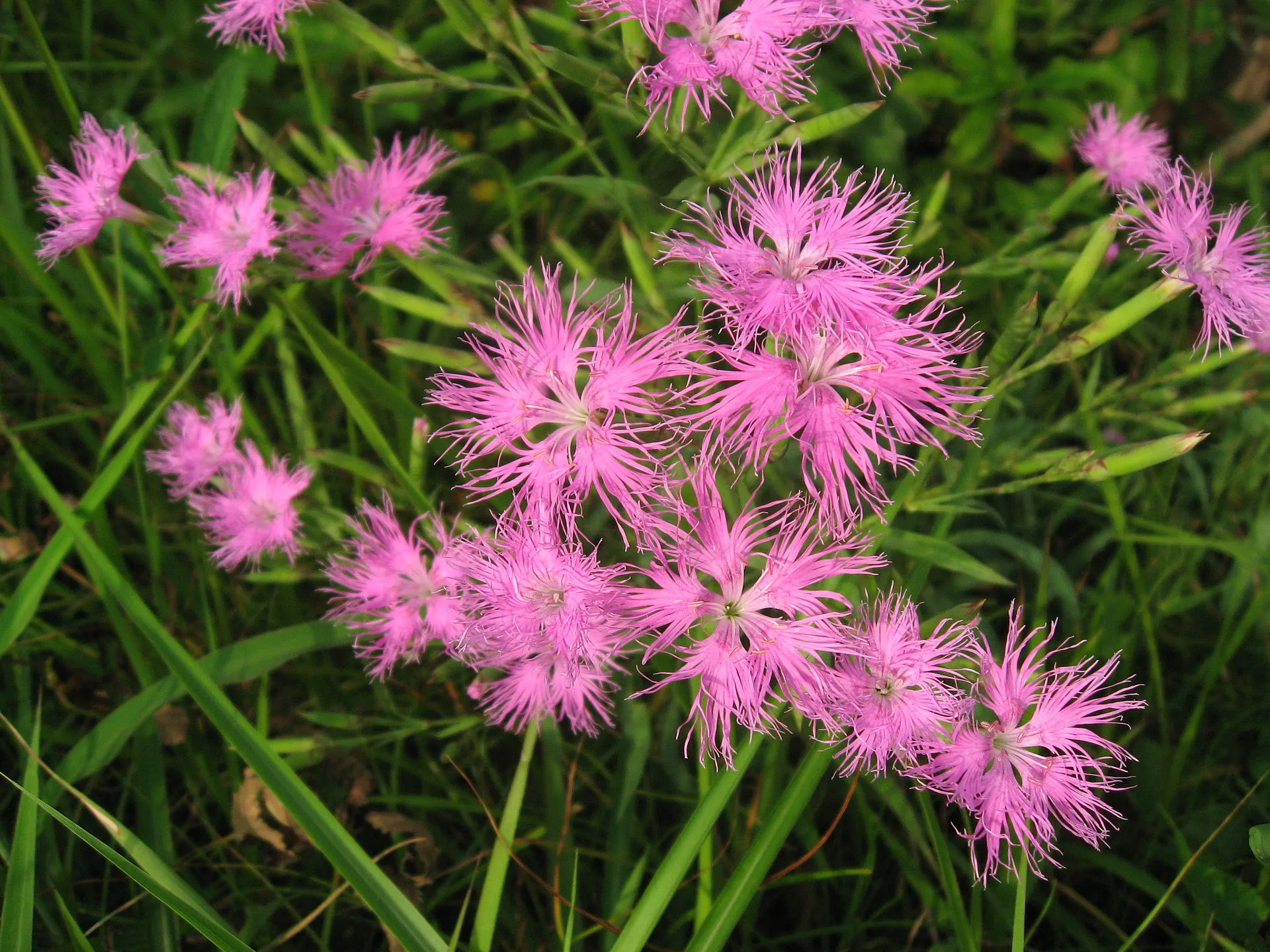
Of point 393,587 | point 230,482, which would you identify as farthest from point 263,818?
point 230,482

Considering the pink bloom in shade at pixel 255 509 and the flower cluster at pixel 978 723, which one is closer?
the flower cluster at pixel 978 723

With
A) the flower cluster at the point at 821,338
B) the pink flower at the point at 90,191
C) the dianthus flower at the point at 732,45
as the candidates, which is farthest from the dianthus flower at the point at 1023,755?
the pink flower at the point at 90,191

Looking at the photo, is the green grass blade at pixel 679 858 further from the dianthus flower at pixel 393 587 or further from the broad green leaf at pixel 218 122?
the broad green leaf at pixel 218 122

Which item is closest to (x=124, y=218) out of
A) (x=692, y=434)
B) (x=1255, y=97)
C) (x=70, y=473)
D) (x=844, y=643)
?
(x=70, y=473)

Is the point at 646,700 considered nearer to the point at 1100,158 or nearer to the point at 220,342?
the point at 220,342

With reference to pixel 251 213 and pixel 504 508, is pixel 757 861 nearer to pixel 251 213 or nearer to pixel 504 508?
pixel 504 508

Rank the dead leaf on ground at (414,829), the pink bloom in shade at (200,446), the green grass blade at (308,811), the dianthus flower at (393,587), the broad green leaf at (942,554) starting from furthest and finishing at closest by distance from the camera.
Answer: the pink bloom in shade at (200,446) → the dead leaf on ground at (414,829) → the dianthus flower at (393,587) → the broad green leaf at (942,554) → the green grass blade at (308,811)
